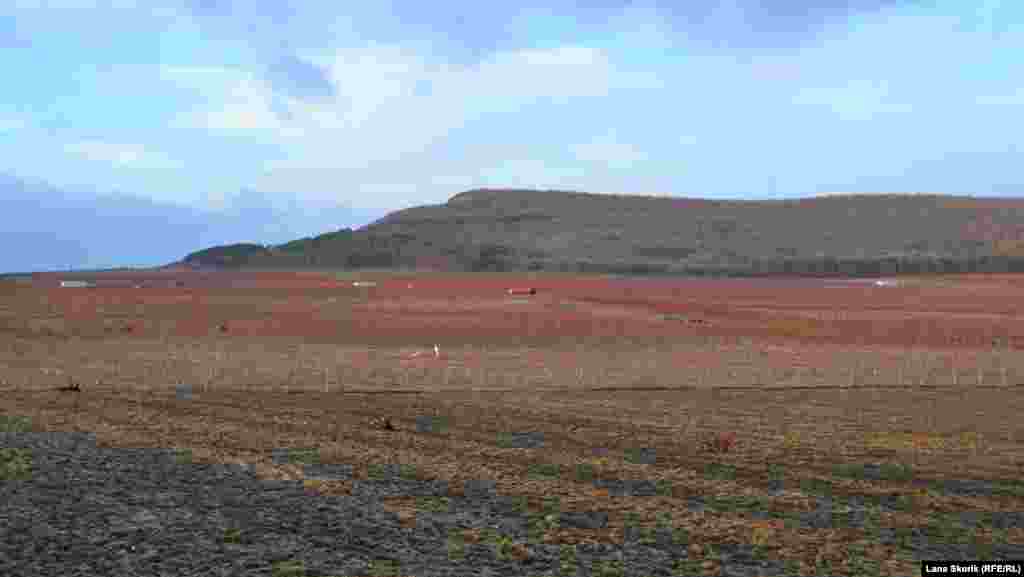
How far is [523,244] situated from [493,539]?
115089 millimetres

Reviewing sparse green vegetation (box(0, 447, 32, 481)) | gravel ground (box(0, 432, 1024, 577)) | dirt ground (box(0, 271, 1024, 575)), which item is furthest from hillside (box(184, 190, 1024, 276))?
gravel ground (box(0, 432, 1024, 577))

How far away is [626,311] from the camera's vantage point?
53875 mm

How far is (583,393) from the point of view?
2384 cm

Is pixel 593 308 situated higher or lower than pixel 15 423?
higher

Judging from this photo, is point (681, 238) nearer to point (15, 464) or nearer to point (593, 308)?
point (593, 308)

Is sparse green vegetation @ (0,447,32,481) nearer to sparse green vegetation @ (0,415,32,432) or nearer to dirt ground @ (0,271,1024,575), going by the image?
dirt ground @ (0,271,1024,575)

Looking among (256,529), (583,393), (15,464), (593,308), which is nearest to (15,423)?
(15,464)

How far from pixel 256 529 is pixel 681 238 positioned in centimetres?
11498

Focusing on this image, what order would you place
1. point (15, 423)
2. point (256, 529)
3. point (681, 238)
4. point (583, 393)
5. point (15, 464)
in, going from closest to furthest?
point (256, 529)
point (15, 464)
point (15, 423)
point (583, 393)
point (681, 238)

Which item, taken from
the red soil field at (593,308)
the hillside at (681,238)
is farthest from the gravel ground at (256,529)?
the hillside at (681,238)

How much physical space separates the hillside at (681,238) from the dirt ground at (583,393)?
52.6 metres

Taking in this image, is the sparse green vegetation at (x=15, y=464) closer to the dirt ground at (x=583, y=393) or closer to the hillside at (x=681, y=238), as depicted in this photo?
the dirt ground at (x=583, y=393)

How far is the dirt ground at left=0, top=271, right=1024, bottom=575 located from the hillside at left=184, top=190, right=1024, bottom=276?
173ft

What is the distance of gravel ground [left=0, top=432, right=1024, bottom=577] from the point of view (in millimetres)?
9273
